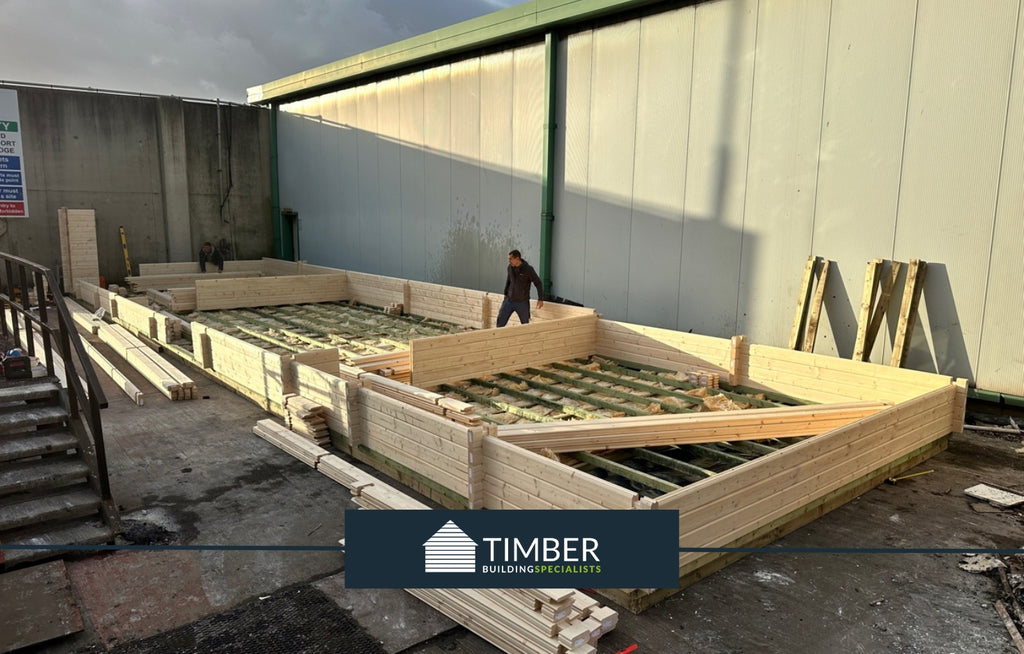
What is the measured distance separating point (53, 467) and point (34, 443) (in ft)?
0.88

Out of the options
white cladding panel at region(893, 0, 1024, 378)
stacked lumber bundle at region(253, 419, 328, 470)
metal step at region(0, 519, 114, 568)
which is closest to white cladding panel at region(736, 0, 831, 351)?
white cladding panel at region(893, 0, 1024, 378)

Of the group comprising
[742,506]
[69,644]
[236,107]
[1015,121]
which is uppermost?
[236,107]

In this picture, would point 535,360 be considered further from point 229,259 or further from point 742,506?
point 229,259

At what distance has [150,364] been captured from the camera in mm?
11227

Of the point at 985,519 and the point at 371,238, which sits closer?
Result: the point at 985,519

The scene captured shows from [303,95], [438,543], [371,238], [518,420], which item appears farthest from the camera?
[303,95]

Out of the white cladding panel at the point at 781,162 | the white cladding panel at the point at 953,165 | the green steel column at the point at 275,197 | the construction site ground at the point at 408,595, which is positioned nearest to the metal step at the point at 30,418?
A: the construction site ground at the point at 408,595

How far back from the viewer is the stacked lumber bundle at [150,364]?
1004 centimetres

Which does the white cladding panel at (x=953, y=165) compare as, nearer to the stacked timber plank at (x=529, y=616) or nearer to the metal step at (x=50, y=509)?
the stacked timber plank at (x=529, y=616)

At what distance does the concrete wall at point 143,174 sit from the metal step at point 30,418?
17969mm

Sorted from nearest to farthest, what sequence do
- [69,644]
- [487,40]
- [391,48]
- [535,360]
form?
[69,644], [535,360], [487,40], [391,48]

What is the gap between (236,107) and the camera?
24688 mm

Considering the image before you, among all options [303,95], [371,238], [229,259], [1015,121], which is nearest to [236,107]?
[303,95]

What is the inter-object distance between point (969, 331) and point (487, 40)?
36.5 ft
